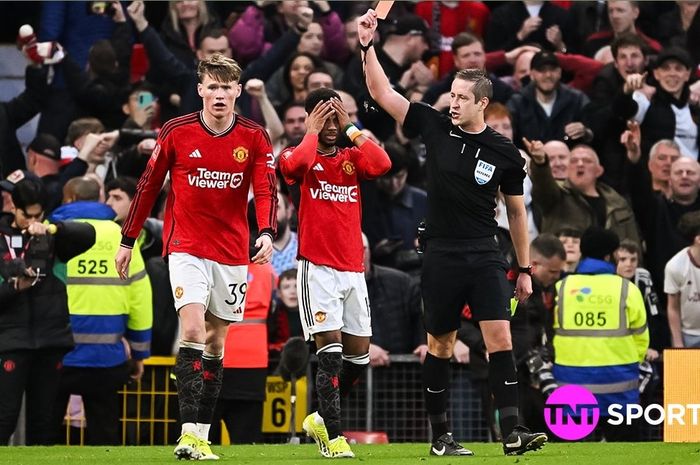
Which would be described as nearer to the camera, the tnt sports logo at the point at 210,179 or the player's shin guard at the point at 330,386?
the tnt sports logo at the point at 210,179

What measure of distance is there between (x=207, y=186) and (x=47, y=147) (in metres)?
6.16

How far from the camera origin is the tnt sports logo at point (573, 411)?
14.8m

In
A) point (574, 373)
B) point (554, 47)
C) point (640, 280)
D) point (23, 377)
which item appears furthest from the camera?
point (554, 47)

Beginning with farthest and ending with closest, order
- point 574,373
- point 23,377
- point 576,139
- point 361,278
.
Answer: point 576,139
point 574,373
point 23,377
point 361,278

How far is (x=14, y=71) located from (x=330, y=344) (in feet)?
29.7

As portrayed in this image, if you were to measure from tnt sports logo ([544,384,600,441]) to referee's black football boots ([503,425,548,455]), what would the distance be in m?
3.88

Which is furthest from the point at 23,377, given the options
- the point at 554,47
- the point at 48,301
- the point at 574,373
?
the point at 554,47

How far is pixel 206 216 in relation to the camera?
11172mm

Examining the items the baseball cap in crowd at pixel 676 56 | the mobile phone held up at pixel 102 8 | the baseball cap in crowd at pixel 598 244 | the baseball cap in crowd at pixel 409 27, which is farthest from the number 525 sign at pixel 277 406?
the baseball cap in crowd at pixel 676 56

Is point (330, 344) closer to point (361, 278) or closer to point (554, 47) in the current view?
point (361, 278)

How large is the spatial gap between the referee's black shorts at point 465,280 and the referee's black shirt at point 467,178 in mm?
91

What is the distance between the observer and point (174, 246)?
1113 centimetres

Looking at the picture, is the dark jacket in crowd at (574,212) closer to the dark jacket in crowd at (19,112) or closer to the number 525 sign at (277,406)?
the number 525 sign at (277,406)

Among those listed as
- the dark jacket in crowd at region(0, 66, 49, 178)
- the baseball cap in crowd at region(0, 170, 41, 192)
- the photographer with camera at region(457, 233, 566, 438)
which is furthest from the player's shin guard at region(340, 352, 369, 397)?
the dark jacket in crowd at region(0, 66, 49, 178)
